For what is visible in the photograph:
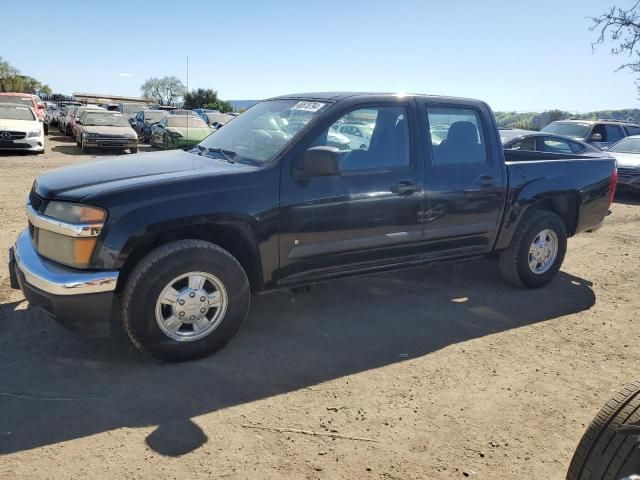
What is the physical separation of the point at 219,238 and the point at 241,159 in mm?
660

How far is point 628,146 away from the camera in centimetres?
1330

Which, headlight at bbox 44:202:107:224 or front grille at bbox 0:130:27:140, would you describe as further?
front grille at bbox 0:130:27:140

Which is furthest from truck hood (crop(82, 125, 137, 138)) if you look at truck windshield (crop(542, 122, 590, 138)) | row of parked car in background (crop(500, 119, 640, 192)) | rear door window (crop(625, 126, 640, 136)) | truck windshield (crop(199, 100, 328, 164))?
rear door window (crop(625, 126, 640, 136))

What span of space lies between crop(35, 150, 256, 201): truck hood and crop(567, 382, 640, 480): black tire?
102 inches

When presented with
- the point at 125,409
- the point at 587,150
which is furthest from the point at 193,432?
the point at 587,150

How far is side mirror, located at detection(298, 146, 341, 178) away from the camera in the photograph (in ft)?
12.0

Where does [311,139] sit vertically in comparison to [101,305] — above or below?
above

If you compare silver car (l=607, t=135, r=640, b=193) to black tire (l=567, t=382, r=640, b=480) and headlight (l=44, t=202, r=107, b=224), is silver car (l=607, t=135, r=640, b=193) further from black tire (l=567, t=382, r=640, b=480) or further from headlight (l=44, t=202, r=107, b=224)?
headlight (l=44, t=202, r=107, b=224)

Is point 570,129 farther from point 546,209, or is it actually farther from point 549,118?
point 549,118

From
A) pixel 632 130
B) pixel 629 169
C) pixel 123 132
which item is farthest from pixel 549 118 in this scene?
pixel 123 132

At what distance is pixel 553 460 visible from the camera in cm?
276

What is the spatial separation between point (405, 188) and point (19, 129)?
14110mm

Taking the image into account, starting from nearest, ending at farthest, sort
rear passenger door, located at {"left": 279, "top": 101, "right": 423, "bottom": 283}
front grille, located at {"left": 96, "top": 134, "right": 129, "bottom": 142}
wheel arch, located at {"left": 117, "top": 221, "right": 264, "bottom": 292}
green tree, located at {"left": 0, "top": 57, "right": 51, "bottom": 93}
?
wheel arch, located at {"left": 117, "top": 221, "right": 264, "bottom": 292}, rear passenger door, located at {"left": 279, "top": 101, "right": 423, "bottom": 283}, front grille, located at {"left": 96, "top": 134, "right": 129, "bottom": 142}, green tree, located at {"left": 0, "top": 57, "right": 51, "bottom": 93}

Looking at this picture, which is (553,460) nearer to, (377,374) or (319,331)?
(377,374)
